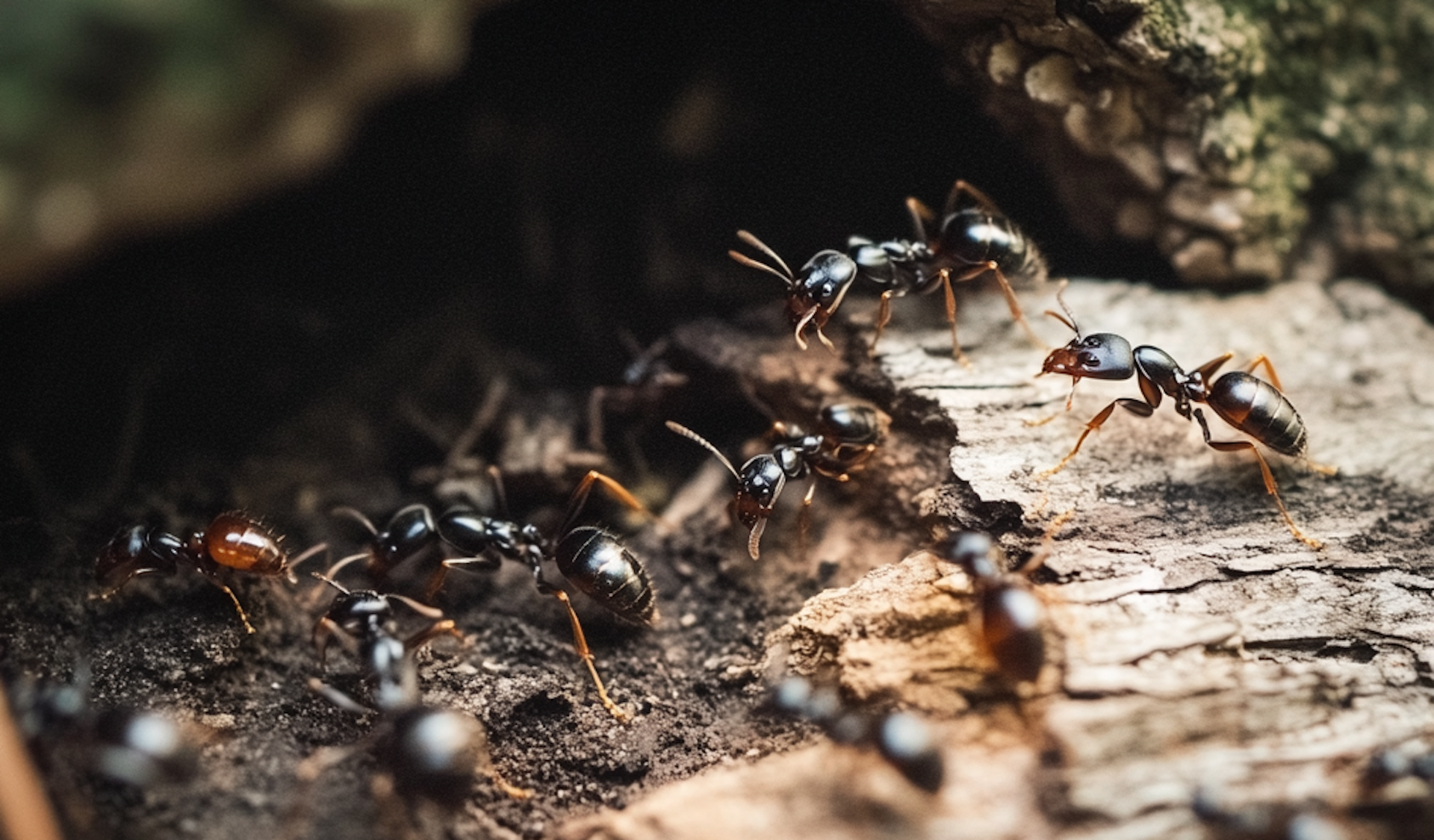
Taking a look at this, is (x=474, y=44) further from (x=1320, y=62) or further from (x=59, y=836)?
(x=1320, y=62)

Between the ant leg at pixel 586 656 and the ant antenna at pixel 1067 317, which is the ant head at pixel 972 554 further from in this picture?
the ant leg at pixel 586 656

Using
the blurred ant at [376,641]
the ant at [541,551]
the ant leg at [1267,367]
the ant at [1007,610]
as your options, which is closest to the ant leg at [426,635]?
the blurred ant at [376,641]

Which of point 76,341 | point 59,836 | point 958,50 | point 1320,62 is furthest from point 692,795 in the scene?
point 1320,62

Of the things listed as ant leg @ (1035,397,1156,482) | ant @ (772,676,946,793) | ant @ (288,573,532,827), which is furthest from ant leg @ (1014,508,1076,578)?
ant @ (288,573,532,827)

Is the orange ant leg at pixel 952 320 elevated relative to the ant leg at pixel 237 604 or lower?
elevated

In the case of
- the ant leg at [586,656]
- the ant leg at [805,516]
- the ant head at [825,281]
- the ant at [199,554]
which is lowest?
the ant leg at [586,656]

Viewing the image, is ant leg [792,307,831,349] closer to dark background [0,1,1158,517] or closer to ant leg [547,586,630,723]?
dark background [0,1,1158,517]

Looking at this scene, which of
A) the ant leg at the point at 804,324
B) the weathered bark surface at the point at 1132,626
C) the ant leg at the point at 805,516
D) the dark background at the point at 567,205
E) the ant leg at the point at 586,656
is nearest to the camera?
the weathered bark surface at the point at 1132,626
